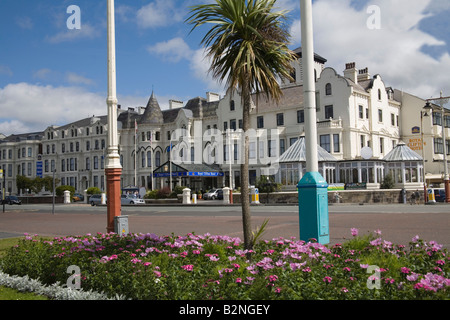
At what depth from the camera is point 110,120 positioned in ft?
36.1

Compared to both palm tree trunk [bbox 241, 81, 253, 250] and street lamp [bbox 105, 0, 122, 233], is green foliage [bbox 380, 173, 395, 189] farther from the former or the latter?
palm tree trunk [bbox 241, 81, 253, 250]

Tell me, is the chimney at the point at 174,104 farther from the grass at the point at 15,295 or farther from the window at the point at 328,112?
the grass at the point at 15,295

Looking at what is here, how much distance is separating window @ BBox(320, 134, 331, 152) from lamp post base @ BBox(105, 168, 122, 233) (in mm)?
38897

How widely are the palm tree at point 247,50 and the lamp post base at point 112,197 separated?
4.26 metres

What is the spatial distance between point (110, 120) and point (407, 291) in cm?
846

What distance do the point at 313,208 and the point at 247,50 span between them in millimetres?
3087

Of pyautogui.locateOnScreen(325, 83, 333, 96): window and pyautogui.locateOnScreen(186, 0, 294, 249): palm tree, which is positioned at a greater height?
pyautogui.locateOnScreen(325, 83, 333, 96): window

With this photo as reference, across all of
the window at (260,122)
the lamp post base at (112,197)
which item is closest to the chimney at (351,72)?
the window at (260,122)

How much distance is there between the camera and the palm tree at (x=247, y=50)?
7504 millimetres

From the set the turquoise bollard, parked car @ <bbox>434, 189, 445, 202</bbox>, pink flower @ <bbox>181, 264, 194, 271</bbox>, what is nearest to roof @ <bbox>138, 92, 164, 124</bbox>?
parked car @ <bbox>434, 189, 445, 202</bbox>

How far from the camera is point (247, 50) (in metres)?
7.47

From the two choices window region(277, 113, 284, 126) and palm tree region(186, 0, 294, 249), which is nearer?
palm tree region(186, 0, 294, 249)

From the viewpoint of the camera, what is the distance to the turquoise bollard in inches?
308

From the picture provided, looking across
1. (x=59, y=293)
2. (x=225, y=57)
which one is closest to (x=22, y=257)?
(x=59, y=293)
